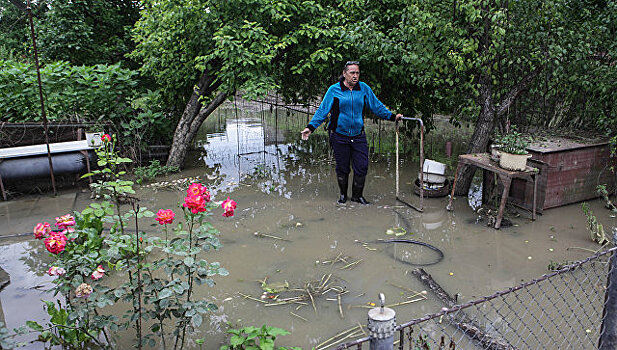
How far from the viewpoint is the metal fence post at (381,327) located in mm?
1787

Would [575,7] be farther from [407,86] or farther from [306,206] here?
[306,206]

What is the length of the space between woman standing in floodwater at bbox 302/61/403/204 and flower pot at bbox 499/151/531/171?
151 cm

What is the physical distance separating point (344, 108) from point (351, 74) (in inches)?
19.5

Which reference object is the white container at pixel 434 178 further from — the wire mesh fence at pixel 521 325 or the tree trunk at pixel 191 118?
the tree trunk at pixel 191 118

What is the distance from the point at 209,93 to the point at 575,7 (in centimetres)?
661

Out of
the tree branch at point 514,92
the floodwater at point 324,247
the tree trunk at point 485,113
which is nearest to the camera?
the floodwater at point 324,247

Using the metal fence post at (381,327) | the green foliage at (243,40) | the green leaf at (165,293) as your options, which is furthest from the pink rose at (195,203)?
the green foliage at (243,40)

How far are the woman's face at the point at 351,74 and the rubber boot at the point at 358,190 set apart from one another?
144cm

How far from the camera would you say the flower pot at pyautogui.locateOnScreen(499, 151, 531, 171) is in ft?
17.4

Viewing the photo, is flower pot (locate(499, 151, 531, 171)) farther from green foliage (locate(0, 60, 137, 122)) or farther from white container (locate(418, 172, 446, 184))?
green foliage (locate(0, 60, 137, 122))

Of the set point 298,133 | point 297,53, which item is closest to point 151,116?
point 297,53

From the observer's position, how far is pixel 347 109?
6180mm

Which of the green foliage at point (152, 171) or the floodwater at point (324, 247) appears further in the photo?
the green foliage at point (152, 171)

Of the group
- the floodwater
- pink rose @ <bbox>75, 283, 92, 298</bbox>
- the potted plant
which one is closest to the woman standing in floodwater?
the floodwater
